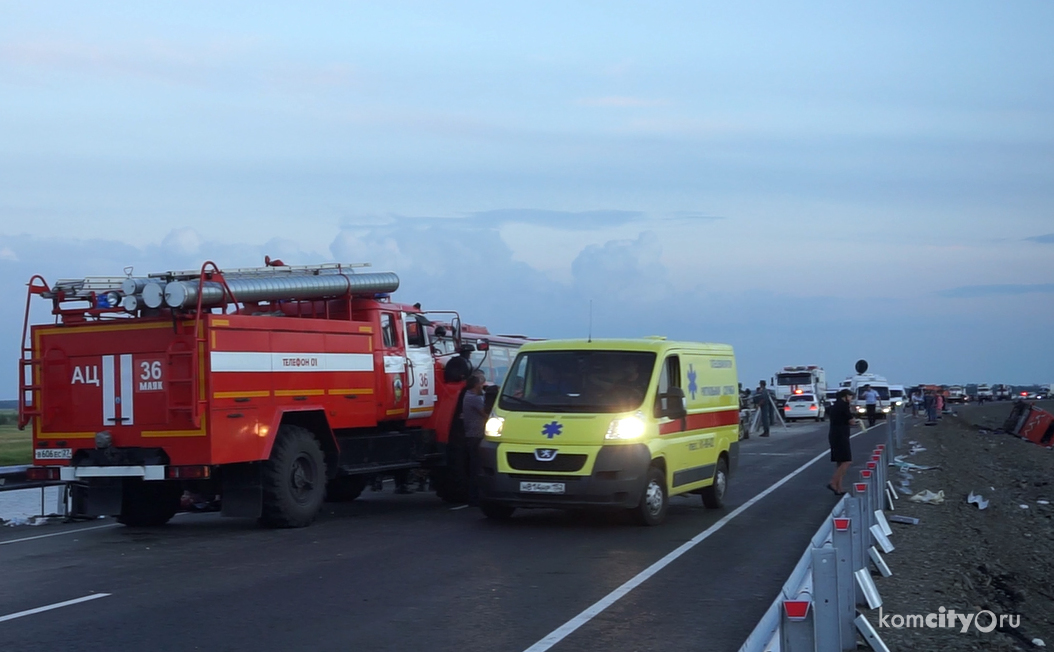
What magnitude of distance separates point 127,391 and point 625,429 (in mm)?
6076

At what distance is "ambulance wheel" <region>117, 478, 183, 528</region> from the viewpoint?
15.4 m

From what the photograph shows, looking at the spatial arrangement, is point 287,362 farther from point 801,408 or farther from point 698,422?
point 801,408

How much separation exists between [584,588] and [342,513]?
806 centimetres

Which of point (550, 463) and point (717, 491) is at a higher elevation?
point (550, 463)

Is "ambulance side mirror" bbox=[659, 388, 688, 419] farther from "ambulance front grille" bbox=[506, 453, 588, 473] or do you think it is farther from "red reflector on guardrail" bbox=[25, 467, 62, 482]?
"red reflector on guardrail" bbox=[25, 467, 62, 482]

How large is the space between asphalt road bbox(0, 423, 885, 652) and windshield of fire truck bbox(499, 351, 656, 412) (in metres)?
1.56

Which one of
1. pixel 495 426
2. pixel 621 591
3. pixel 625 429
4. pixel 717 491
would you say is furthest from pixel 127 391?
pixel 717 491

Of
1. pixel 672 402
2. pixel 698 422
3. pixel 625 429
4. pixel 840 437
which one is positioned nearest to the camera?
pixel 625 429

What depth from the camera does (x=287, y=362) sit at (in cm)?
1507

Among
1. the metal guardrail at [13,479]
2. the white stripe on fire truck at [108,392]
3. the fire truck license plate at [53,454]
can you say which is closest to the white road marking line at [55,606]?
the white stripe on fire truck at [108,392]

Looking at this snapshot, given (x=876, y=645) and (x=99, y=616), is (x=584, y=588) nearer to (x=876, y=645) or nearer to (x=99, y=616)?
(x=876, y=645)

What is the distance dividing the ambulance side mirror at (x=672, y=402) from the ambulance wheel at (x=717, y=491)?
2.16m

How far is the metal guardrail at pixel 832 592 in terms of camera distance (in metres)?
4.86

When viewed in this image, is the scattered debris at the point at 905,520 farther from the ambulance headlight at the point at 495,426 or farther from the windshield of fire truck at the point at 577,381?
the ambulance headlight at the point at 495,426
